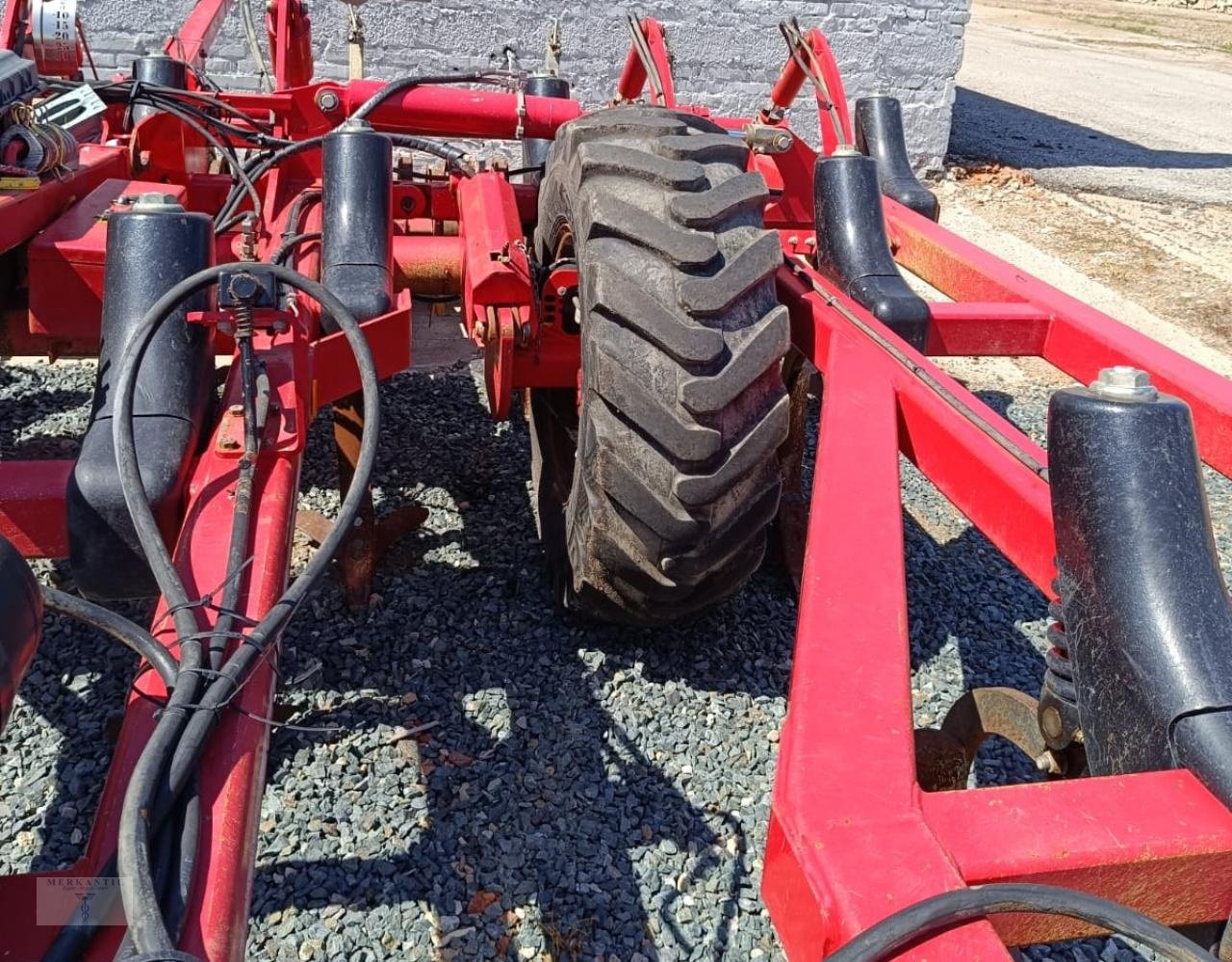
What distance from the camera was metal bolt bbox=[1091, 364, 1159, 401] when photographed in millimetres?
1339

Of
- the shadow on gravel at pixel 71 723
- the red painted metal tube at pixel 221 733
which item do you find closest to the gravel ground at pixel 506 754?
the shadow on gravel at pixel 71 723

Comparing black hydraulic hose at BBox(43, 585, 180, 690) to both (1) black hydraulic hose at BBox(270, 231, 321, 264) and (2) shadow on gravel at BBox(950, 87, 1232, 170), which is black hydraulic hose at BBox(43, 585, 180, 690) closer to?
(1) black hydraulic hose at BBox(270, 231, 321, 264)

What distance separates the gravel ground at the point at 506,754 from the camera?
2045 mm

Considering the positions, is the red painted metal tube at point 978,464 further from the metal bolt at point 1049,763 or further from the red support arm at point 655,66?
the red support arm at point 655,66

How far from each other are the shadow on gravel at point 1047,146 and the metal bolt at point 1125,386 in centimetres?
850

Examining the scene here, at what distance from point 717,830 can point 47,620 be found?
1.81 metres

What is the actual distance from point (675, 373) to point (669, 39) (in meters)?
5.98

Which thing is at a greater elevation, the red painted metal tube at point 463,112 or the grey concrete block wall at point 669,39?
the grey concrete block wall at point 669,39

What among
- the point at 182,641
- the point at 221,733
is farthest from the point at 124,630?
the point at 221,733

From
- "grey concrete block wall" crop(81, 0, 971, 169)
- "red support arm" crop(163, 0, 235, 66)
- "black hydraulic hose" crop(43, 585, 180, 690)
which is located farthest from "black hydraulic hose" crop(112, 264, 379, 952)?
"grey concrete block wall" crop(81, 0, 971, 169)

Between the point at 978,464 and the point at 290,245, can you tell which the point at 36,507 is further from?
the point at 978,464

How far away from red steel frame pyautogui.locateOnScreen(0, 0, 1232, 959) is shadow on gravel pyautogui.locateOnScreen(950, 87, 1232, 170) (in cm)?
697

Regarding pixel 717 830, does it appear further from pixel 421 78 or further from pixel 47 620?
pixel 421 78

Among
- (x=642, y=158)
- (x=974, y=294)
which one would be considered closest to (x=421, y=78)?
(x=642, y=158)
